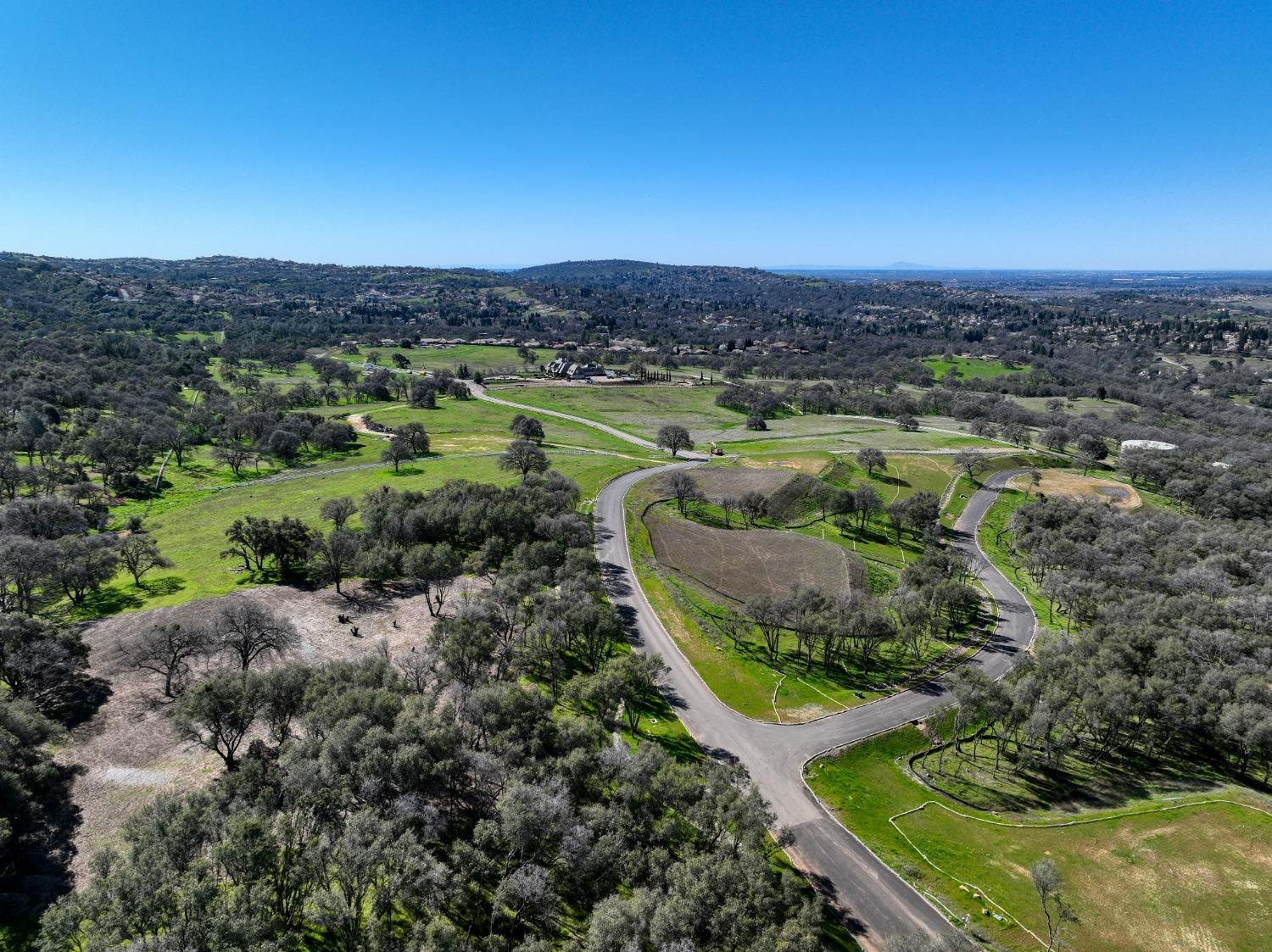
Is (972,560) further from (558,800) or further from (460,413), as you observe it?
(460,413)

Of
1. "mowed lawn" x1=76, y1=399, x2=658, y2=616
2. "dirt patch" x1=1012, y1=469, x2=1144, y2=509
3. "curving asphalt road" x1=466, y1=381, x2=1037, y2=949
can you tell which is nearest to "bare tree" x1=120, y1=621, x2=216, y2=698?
"mowed lawn" x1=76, y1=399, x2=658, y2=616

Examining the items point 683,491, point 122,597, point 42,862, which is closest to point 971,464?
point 683,491

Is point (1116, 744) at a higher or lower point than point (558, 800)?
lower

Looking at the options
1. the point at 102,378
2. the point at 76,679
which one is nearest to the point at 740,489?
the point at 76,679

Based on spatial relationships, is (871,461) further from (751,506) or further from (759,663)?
(759,663)

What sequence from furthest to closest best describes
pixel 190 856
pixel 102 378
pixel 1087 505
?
pixel 102 378 → pixel 1087 505 → pixel 190 856

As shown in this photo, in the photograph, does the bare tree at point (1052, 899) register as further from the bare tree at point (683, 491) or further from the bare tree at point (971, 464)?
the bare tree at point (971, 464)

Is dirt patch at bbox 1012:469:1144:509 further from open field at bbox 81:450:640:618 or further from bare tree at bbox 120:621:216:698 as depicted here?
bare tree at bbox 120:621:216:698

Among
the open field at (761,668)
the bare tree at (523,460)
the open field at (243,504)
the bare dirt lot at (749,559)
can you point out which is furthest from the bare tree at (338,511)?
the bare dirt lot at (749,559)
